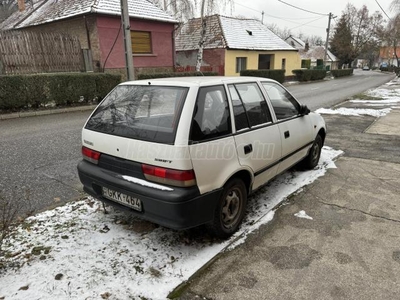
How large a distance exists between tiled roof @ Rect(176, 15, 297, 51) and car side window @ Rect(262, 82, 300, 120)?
2265 cm

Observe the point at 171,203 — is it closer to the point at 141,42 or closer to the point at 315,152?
the point at 315,152

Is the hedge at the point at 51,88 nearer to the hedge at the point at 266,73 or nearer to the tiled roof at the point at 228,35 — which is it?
the hedge at the point at 266,73

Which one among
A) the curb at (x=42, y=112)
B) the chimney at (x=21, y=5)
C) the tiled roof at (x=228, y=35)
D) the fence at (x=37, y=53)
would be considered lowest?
the curb at (x=42, y=112)

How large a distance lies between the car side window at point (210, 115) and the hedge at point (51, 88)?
8903 mm

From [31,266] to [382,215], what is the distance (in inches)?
149

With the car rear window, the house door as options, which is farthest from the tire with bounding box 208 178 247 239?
the house door

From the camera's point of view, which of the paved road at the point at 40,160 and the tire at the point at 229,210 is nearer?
the tire at the point at 229,210

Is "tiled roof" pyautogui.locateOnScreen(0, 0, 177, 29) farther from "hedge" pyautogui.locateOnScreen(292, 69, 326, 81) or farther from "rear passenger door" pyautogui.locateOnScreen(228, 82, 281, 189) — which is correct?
"hedge" pyautogui.locateOnScreen(292, 69, 326, 81)

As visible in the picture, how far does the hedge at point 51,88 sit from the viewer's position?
9359 mm

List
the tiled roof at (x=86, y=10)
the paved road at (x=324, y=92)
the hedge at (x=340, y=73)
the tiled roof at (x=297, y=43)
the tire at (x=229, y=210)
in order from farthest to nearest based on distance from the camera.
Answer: the tiled roof at (x=297, y=43), the hedge at (x=340, y=73), the tiled roof at (x=86, y=10), the paved road at (x=324, y=92), the tire at (x=229, y=210)

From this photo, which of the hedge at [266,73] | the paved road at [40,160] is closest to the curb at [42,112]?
the paved road at [40,160]

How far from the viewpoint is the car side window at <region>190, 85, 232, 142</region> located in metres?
2.64

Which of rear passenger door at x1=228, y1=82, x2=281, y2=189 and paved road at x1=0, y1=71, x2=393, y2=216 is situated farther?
paved road at x1=0, y1=71, x2=393, y2=216

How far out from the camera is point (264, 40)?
30.4m
